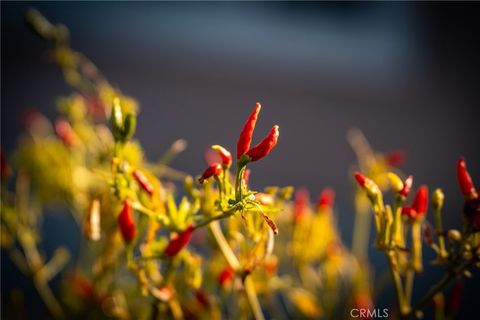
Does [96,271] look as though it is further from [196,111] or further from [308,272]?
[196,111]

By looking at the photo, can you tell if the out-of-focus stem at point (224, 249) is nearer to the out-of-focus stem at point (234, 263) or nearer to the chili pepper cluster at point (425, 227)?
the out-of-focus stem at point (234, 263)

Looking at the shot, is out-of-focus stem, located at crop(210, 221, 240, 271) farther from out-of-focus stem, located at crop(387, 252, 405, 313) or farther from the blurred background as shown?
the blurred background

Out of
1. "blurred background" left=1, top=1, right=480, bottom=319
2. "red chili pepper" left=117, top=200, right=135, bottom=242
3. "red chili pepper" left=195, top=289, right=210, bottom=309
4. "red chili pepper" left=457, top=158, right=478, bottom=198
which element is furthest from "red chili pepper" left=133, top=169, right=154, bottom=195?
"blurred background" left=1, top=1, right=480, bottom=319

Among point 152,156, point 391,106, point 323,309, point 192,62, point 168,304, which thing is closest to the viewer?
point 168,304

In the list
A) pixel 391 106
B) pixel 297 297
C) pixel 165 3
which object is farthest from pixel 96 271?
pixel 391 106

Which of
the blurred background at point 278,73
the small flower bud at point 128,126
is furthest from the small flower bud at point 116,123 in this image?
the blurred background at point 278,73
